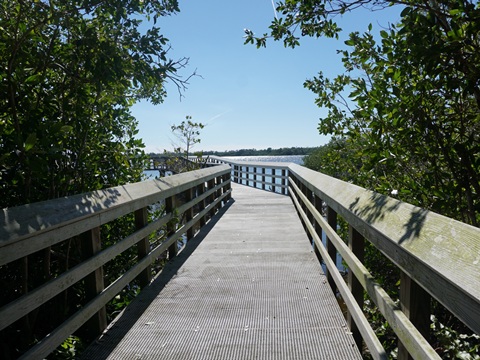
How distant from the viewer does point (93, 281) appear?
10.7 feet

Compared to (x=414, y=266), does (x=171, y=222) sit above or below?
below

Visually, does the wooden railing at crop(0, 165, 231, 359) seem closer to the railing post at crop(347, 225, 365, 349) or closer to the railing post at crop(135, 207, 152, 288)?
the railing post at crop(135, 207, 152, 288)

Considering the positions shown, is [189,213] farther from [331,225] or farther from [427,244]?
[427,244]

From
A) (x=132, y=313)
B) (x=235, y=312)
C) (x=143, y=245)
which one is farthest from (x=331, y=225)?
(x=132, y=313)

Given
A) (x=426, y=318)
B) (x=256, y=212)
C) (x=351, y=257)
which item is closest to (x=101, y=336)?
(x=351, y=257)

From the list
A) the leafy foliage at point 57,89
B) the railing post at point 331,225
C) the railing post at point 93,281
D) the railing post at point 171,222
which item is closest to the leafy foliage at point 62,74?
the leafy foliage at point 57,89

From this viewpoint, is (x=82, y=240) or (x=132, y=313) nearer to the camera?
(x=82, y=240)

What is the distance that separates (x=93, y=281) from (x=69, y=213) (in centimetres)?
66

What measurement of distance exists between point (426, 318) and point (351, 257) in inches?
46.8

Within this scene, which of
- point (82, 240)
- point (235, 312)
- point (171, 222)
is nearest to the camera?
point (82, 240)

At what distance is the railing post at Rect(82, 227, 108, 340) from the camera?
10.6 ft

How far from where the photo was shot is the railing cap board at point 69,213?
225 centimetres

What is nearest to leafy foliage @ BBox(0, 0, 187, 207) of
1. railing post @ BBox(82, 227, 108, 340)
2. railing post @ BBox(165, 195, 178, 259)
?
railing post @ BBox(82, 227, 108, 340)

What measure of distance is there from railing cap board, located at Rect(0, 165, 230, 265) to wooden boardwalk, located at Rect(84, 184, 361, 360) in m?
0.90
